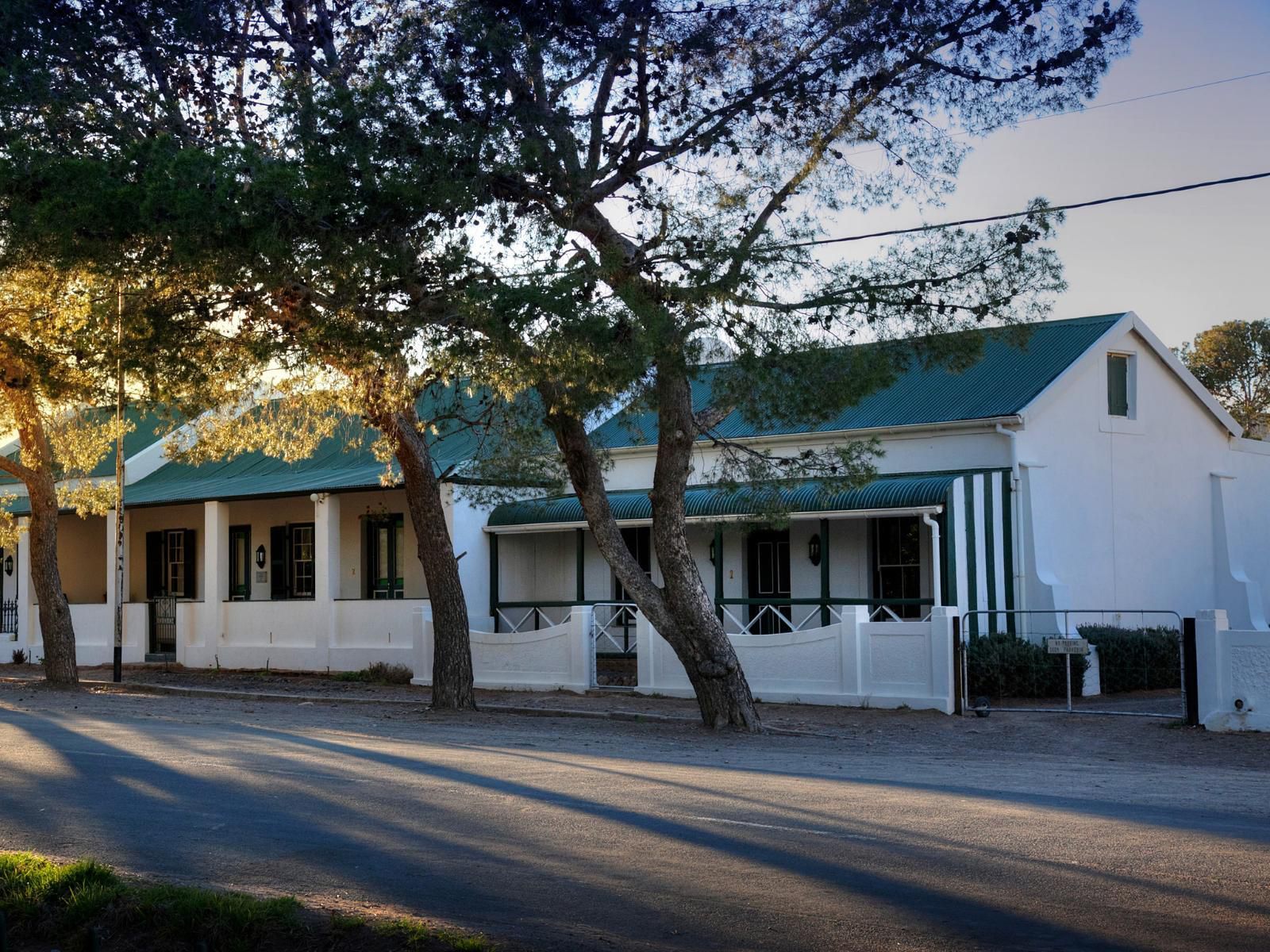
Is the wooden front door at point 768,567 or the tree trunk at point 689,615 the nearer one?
the tree trunk at point 689,615

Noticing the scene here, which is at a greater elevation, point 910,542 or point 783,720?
point 910,542

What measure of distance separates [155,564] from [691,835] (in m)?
28.2

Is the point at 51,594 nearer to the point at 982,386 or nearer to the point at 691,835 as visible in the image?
the point at 982,386

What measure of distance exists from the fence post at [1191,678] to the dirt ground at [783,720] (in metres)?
0.18

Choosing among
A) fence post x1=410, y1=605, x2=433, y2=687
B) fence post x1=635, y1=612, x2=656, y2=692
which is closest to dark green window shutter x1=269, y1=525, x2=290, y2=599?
A: fence post x1=410, y1=605, x2=433, y2=687

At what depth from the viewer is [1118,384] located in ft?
84.6

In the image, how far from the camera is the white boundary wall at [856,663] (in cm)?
1931

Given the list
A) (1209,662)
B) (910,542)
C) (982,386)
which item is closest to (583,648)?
(910,542)

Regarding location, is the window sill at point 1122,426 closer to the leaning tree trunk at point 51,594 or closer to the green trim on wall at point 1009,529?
the green trim on wall at point 1009,529

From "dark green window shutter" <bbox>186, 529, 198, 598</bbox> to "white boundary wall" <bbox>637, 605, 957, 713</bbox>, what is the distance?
1588 cm

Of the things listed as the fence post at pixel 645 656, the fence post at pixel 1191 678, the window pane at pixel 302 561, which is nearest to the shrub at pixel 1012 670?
the fence post at pixel 1191 678

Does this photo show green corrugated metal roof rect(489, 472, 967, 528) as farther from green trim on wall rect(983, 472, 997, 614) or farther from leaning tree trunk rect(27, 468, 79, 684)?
leaning tree trunk rect(27, 468, 79, 684)

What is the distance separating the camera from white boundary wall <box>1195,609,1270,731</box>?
1616 cm

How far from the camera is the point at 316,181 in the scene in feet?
44.3
